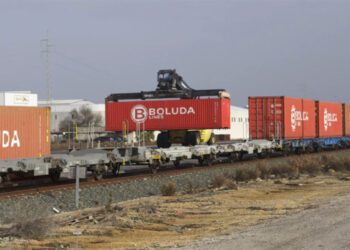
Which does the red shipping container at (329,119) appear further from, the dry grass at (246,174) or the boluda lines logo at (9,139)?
the boluda lines logo at (9,139)

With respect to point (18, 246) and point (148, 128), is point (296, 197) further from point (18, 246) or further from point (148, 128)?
point (148, 128)

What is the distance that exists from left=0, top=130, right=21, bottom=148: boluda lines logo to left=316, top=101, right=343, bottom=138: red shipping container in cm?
2979

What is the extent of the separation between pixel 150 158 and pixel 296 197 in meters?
10.8

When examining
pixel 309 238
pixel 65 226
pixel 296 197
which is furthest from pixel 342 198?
pixel 65 226

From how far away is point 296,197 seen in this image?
15.4m

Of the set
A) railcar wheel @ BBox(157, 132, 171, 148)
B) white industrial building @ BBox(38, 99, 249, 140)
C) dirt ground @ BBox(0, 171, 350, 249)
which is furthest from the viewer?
white industrial building @ BBox(38, 99, 249, 140)

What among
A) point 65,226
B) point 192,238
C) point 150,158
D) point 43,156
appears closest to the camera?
point 192,238

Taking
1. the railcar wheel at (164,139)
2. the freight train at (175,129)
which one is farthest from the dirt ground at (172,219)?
the railcar wheel at (164,139)

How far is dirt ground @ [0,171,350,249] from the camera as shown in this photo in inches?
370

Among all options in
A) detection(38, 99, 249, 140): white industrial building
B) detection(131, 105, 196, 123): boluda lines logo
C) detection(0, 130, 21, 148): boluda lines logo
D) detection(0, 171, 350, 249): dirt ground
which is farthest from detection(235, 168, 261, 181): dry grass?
detection(38, 99, 249, 140): white industrial building

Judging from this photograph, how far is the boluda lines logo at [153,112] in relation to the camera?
32.5 meters

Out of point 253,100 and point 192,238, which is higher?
point 253,100

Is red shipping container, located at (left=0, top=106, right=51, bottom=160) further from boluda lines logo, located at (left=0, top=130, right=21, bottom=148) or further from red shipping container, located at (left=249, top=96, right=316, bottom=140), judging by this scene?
red shipping container, located at (left=249, top=96, right=316, bottom=140)

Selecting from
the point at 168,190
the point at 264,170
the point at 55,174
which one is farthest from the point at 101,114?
the point at 168,190
